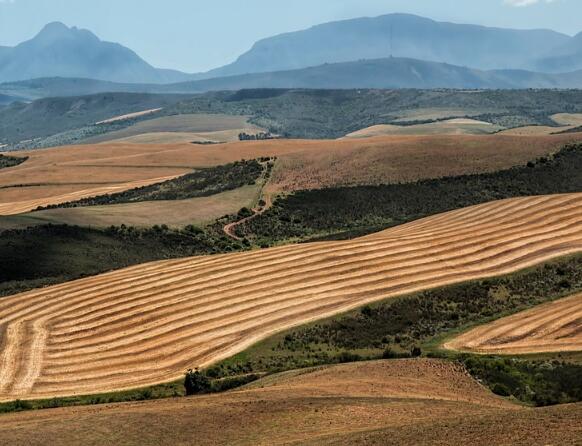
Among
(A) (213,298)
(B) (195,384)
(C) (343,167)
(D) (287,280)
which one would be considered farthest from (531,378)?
(C) (343,167)

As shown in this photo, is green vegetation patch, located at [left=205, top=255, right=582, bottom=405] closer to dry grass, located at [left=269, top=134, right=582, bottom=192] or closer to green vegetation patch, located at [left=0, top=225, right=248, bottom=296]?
green vegetation patch, located at [left=0, top=225, right=248, bottom=296]

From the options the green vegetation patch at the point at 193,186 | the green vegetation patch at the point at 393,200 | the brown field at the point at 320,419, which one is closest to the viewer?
the brown field at the point at 320,419

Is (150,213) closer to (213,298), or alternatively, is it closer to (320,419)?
(213,298)

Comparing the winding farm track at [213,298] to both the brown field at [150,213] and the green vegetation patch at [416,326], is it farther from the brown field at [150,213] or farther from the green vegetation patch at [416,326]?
the brown field at [150,213]

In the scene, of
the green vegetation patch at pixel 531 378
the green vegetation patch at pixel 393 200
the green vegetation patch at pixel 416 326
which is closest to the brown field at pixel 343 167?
the green vegetation patch at pixel 393 200

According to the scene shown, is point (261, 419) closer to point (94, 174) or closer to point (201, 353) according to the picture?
point (201, 353)

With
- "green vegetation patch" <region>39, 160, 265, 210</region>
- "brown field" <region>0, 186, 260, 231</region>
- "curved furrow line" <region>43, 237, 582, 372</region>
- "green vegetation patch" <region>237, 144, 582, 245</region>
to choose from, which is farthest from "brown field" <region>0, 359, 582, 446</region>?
"green vegetation patch" <region>39, 160, 265, 210</region>

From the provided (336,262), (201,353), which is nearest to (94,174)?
(336,262)

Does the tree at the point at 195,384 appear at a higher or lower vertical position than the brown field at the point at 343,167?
lower
